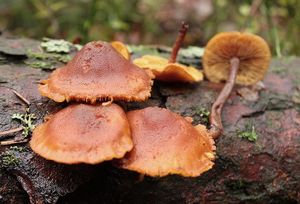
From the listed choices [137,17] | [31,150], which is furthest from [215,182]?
[137,17]

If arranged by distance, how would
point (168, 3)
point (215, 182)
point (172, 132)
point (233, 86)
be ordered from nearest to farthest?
point (172, 132) → point (215, 182) → point (233, 86) → point (168, 3)

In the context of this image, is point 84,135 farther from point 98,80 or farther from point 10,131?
point 10,131

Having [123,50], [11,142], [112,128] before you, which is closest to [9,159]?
[11,142]

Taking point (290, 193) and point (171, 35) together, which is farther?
point (171, 35)

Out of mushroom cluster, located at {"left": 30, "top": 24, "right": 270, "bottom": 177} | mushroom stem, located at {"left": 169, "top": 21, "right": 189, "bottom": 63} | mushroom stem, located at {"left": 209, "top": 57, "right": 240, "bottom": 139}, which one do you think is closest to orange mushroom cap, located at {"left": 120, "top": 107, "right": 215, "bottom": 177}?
mushroom cluster, located at {"left": 30, "top": 24, "right": 270, "bottom": 177}

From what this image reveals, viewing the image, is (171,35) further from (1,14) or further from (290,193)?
(290,193)

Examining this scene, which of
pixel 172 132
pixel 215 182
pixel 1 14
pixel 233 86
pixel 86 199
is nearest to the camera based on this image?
pixel 172 132

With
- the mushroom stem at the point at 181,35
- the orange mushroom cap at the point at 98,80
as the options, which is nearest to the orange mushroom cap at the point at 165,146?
the orange mushroom cap at the point at 98,80
